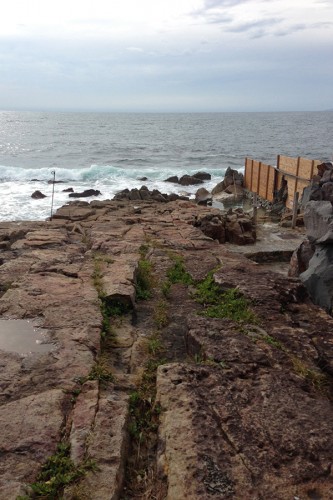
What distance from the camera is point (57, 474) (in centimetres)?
330

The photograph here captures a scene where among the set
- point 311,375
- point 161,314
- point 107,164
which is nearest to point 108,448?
point 311,375

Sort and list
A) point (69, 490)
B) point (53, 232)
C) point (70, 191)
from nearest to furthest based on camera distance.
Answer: point (69, 490) < point (53, 232) < point (70, 191)

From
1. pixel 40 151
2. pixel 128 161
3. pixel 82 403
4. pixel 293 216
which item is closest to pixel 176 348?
pixel 82 403

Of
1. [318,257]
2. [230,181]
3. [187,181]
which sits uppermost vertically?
[230,181]

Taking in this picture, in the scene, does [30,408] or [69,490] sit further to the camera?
[30,408]

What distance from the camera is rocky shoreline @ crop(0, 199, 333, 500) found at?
11.0 feet

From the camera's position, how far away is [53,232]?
37.8ft

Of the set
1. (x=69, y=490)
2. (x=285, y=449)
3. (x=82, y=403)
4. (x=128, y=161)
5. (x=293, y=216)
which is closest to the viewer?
(x=69, y=490)

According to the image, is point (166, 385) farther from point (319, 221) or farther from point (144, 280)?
point (319, 221)

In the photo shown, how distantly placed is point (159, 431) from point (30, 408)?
1.22 meters

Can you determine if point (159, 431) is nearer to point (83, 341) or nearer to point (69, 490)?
point (69, 490)

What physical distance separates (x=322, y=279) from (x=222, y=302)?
10.3ft

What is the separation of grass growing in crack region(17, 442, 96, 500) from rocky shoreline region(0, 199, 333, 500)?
0.01 meters

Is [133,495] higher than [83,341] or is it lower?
lower
